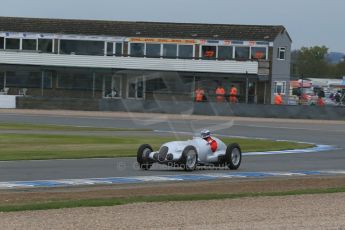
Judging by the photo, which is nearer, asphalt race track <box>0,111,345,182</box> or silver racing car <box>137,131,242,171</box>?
asphalt race track <box>0,111,345,182</box>

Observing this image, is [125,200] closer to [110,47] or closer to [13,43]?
[110,47]

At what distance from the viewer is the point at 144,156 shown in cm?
1938

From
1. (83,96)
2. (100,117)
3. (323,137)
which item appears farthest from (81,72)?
(323,137)

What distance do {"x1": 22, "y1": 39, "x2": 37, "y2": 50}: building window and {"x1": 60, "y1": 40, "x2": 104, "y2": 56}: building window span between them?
208 cm

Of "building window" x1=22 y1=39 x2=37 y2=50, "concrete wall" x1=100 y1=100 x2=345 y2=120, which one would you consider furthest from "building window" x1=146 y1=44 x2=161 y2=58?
"concrete wall" x1=100 y1=100 x2=345 y2=120

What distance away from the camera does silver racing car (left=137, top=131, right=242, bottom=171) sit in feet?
62.0

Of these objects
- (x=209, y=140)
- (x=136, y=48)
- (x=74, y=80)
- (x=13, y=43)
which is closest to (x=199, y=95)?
(x=136, y=48)

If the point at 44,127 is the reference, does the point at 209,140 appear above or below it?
above

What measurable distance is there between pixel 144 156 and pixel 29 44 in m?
44.5

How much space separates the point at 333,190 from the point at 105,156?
9446mm

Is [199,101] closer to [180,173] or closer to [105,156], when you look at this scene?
[105,156]

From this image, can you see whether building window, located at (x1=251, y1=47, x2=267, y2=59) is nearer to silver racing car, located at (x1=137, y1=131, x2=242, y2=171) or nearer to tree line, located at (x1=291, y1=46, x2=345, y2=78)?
silver racing car, located at (x1=137, y1=131, x2=242, y2=171)

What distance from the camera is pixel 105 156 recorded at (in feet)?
77.7

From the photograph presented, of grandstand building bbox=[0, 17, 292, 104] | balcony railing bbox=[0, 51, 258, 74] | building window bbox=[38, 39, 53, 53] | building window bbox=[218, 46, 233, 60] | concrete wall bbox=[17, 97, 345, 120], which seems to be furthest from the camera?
building window bbox=[38, 39, 53, 53]
